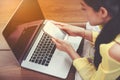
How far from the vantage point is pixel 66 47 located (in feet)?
3.64

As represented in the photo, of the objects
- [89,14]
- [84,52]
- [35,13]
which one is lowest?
[84,52]

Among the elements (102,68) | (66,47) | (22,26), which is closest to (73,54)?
(66,47)

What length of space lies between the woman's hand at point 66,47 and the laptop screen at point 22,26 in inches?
5.3

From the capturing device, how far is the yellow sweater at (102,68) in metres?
0.91

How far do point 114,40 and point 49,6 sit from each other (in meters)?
0.64

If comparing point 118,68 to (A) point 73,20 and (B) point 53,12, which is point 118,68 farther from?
(B) point 53,12

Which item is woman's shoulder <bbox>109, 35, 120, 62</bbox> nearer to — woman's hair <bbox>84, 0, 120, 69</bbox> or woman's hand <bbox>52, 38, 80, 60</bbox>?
woman's hair <bbox>84, 0, 120, 69</bbox>

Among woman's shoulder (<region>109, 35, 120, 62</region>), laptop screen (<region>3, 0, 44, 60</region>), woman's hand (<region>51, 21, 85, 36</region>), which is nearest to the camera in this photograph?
woman's shoulder (<region>109, 35, 120, 62</region>)

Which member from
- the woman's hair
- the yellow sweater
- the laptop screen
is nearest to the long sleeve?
the yellow sweater

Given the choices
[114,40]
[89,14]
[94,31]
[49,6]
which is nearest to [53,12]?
[49,6]

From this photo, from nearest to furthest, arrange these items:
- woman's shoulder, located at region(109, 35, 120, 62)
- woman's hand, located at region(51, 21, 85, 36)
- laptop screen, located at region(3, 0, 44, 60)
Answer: woman's shoulder, located at region(109, 35, 120, 62) < laptop screen, located at region(3, 0, 44, 60) < woman's hand, located at region(51, 21, 85, 36)

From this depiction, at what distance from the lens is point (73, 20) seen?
135 cm

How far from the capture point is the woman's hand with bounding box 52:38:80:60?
42.5 inches

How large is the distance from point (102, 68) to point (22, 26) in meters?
0.42
